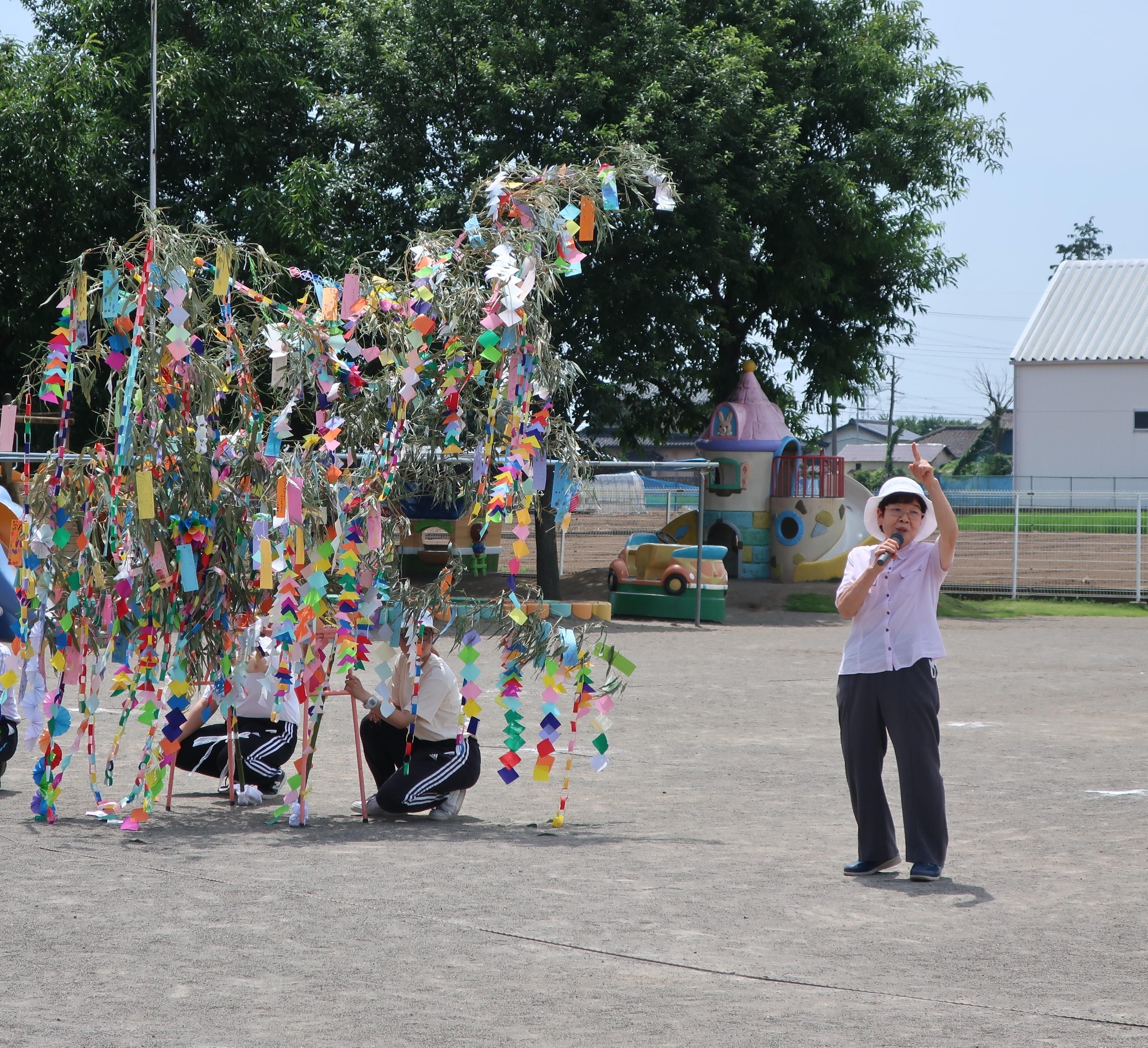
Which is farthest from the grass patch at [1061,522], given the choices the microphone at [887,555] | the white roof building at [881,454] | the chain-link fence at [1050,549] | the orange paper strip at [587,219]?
the white roof building at [881,454]

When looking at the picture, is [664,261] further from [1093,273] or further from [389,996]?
[1093,273]

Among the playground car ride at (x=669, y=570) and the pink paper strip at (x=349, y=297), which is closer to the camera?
the pink paper strip at (x=349, y=297)

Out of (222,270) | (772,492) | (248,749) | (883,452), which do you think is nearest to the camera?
(222,270)

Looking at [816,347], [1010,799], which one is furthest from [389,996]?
[816,347]

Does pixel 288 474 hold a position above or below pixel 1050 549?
above

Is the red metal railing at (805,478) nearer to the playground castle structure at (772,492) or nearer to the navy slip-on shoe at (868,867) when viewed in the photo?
the playground castle structure at (772,492)

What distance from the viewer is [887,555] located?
5.75 metres

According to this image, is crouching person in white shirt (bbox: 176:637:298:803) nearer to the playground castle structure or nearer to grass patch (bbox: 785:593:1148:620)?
grass patch (bbox: 785:593:1148:620)

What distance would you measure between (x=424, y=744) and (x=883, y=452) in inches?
3341

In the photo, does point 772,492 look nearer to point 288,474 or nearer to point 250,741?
point 250,741

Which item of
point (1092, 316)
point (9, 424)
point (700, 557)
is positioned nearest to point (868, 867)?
point (9, 424)

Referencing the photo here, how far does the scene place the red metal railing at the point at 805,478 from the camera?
23984 mm

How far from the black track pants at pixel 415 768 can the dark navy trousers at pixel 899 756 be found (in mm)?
2130

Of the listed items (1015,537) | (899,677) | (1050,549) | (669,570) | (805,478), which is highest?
(805,478)
